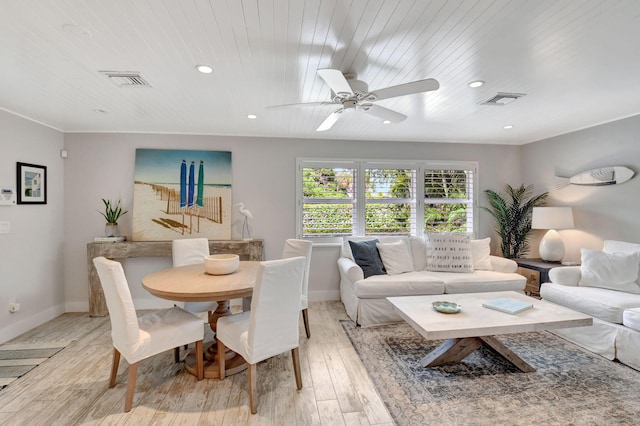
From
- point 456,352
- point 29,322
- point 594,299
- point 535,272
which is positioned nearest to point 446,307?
point 456,352

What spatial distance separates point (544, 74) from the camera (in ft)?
7.57

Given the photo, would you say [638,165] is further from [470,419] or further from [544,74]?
[470,419]

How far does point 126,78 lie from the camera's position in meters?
2.36

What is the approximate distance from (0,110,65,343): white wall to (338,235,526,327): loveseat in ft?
11.6

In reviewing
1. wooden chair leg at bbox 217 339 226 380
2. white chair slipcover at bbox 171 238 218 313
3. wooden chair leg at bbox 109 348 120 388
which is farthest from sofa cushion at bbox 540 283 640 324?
wooden chair leg at bbox 109 348 120 388

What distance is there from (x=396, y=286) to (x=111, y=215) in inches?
142

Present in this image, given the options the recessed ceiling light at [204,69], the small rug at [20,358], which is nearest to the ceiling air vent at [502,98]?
the recessed ceiling light at [204,69]

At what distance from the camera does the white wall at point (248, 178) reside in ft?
13.0

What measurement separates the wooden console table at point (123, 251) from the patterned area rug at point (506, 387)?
76.8 inches

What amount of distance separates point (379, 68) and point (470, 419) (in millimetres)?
2416

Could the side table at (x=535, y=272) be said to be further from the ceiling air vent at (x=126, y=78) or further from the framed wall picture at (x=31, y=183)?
the framed wall picture at (x=31, y=183)

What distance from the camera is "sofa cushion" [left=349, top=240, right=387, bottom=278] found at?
3738 millimetres

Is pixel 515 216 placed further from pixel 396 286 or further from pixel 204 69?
pixel 204 69

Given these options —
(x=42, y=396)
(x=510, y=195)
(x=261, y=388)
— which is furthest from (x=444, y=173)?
(x=42, y=396)
